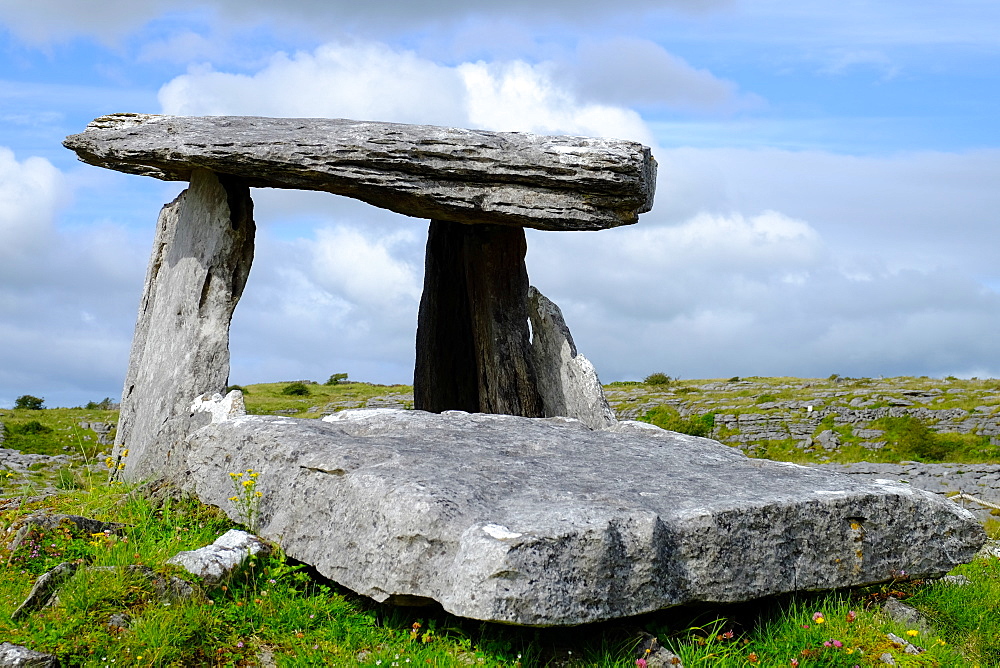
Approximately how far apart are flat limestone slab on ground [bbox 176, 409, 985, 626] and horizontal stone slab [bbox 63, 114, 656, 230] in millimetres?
2972

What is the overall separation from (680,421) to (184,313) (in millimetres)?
18446

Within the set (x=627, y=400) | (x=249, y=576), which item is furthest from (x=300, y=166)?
(x=627, y=400)

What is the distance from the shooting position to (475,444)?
9102 millimetres

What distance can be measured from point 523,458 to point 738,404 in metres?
22.4

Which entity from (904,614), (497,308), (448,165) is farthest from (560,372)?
A: (904,614)

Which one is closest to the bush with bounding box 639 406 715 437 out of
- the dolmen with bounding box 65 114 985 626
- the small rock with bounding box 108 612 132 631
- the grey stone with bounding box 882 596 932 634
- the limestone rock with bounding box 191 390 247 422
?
the dolmen with bounding box 65 114 985 626

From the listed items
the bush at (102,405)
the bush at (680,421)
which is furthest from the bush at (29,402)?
the bush at (680,421)

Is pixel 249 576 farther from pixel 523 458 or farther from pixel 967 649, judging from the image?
pixel 967 649

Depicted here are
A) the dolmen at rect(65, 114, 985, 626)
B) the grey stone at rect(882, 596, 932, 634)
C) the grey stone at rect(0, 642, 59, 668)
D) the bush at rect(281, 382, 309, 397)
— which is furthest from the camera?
the bush at rect(281, 382, 309, 397)

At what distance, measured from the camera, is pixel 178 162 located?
12.0m

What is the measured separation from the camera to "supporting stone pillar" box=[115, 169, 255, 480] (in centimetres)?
1183

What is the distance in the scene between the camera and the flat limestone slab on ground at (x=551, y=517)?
20.7 ft

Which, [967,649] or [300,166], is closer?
[967,649]

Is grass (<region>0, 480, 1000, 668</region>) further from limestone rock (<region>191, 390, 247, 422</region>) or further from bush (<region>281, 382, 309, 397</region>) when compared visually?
bush (<region>281, 382, 309, 397</region>)
